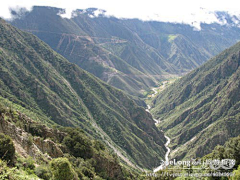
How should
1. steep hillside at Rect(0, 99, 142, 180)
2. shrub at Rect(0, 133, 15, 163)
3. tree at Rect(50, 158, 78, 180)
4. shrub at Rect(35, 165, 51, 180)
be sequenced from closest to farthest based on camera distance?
shrub at Rect(0, 133, 15, 163), steep hillside at Rect(0, 99, 142, 180), shrub at Rect(35, 165, 51, 180), tree at Rect(50, 158, 78, 180)

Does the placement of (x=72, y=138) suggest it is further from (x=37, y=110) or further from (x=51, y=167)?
(x=37, y=110)

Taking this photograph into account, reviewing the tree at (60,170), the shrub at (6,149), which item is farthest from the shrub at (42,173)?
the shrub at (6,149)

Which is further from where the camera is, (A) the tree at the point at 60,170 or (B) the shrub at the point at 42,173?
(A) the tree at the point at 60,170

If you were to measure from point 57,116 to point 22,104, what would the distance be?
30559 millimetres

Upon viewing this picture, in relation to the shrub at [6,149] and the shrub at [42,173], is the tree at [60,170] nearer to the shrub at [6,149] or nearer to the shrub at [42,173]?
the shrub at [42,173]

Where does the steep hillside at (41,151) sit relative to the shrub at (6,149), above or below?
below

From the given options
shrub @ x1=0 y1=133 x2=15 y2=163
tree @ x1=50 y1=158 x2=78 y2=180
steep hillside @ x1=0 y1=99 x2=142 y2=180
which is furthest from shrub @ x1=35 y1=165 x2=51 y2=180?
shrub @ x1=0 y1=133 x2=15 y2=163

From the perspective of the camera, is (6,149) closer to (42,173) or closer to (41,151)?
(42,173)

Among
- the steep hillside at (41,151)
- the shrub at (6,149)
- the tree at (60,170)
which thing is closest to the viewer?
the shrub at (6,149)

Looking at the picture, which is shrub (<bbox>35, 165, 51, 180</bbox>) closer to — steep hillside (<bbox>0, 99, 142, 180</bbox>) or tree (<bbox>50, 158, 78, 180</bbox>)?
steep hillside (<bbox>0, 99, 142, 180</bbox>)

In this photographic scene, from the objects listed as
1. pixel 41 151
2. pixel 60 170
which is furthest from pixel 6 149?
pixel 41 151

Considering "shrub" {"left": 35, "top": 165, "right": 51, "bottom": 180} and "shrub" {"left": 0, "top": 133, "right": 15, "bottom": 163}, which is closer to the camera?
"shrub" {"left": 0, "top": 133, "right": 15, "bottom": 163}

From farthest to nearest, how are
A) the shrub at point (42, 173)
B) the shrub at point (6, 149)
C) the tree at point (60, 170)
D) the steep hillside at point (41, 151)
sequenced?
the tree at point (60, 170)
the shrub at point (42, 173)
the steep hillside at point (41, 151)
the shrub at point (6, 149)

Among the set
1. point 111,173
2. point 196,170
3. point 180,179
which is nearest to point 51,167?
point 180,179
